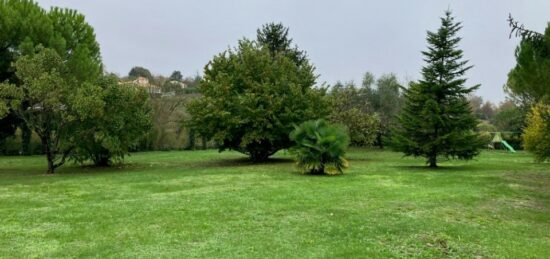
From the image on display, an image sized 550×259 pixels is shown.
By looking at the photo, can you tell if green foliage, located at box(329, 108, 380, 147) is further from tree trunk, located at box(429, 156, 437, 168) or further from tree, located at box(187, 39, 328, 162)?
tree trunk, located at box(429, 156, 437, 168)

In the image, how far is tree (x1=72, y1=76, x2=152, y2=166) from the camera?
647 inches

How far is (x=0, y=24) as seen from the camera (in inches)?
761

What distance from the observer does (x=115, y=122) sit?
16.4 m

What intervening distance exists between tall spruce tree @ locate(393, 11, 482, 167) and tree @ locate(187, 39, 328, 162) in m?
4.57

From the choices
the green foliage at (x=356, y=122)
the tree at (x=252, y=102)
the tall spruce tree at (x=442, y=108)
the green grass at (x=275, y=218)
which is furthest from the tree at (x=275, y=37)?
the green grass at (x=275, y=218)

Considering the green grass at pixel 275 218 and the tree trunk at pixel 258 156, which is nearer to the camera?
the green grass at pixel 275 218

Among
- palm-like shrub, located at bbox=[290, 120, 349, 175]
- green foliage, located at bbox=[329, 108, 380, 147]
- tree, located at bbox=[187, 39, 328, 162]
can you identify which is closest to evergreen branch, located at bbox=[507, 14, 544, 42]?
palm-like shrub, located at bbox=[290, 120, 349, 175]

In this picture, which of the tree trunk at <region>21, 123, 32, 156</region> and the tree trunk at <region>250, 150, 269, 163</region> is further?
the tree trunk at <region>21, 123, 32, 156</region>

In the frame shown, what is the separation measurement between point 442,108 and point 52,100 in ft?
45.8

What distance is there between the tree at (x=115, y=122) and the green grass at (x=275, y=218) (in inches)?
141

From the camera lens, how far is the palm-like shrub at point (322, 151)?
1491 cm

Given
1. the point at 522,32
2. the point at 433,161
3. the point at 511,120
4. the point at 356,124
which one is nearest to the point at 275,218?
the point at 522,32

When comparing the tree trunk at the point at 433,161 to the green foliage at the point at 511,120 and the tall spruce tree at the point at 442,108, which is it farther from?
the green foliage at the point at 511,120

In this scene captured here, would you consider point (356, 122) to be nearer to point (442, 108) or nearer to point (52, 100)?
point (442, 108)
